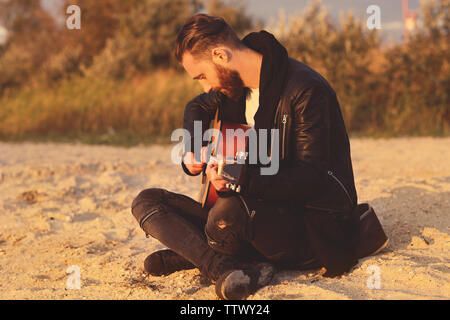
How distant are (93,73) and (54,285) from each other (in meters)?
9.94

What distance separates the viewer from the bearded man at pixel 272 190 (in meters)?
2.28

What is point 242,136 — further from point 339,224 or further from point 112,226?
point 112,226

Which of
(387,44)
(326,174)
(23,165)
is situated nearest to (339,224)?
(326,174)

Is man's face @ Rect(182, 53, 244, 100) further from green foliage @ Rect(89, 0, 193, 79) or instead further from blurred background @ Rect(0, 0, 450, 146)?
green foliage @ Rect(89, 0, 193, 79)

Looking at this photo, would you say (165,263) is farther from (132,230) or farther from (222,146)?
(132,230)

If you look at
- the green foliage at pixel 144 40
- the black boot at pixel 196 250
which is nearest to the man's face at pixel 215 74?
the black boot at pixel 196 250

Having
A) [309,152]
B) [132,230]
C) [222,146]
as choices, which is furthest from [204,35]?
[132,230]

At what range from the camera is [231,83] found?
2496mm

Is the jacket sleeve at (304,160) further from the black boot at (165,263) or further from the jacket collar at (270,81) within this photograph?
the black boot at (165,263)

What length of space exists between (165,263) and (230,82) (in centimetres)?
97

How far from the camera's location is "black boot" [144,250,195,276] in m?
2.68

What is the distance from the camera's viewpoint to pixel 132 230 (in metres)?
3.69

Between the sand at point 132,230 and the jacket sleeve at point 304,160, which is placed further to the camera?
the sand at point 132,230

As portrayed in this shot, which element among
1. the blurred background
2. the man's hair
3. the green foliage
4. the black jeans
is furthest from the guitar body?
the green foliage
